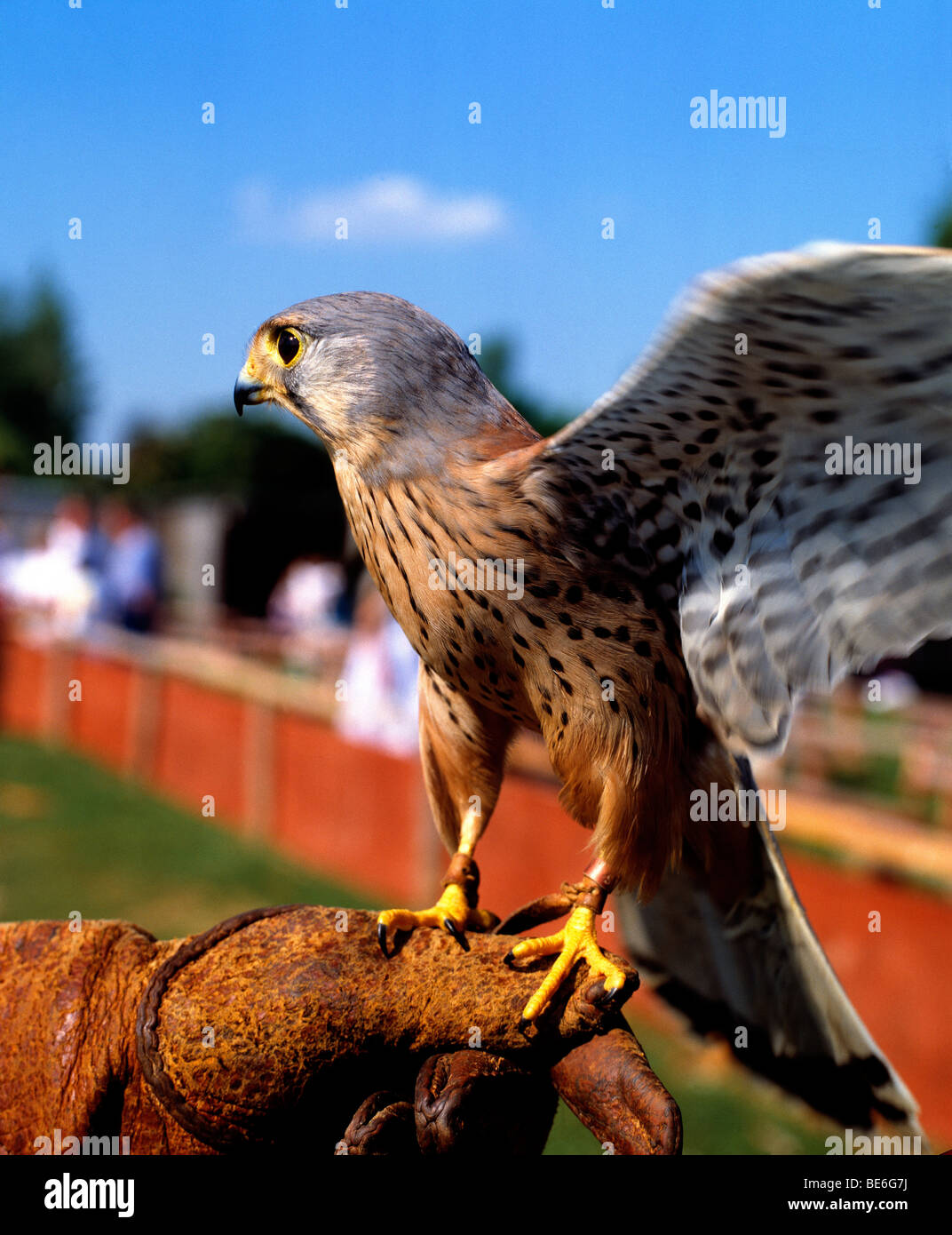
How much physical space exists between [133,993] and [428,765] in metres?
0.62

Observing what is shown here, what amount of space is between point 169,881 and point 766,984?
8014 mm

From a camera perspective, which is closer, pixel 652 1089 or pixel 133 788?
pixel 652 1089

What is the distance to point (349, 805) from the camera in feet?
29.7

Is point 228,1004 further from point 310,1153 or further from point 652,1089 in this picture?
point 652,1089

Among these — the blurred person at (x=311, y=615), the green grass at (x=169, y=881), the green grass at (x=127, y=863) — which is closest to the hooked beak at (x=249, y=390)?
the green grass at (x=169, y=881)

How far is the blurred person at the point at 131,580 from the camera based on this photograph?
504 inches

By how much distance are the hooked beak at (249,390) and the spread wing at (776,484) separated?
0.46 meters

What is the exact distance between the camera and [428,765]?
2.06 meters

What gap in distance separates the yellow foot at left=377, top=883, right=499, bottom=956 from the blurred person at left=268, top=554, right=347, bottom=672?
1042 centimetres

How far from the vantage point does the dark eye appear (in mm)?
1751

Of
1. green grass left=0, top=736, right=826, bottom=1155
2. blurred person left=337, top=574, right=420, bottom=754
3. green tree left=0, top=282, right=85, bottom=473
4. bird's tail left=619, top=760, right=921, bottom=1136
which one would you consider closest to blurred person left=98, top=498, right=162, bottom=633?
green grass left=0, top=736, right=826, bottom=1155

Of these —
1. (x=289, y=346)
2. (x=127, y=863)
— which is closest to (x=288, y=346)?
(x=289, y=346)

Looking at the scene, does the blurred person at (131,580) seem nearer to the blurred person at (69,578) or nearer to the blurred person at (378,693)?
the blurred person at (69,578)
